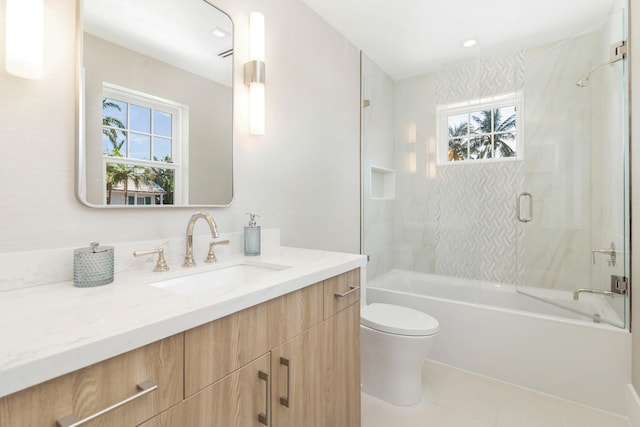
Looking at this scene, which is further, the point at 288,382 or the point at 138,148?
the point at 138,148

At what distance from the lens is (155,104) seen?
122cm

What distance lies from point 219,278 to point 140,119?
2.25 feet

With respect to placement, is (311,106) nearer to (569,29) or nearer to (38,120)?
(38,120)

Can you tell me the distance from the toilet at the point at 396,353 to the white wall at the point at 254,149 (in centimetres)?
67

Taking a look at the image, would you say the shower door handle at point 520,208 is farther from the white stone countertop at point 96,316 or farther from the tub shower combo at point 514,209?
the white stone countertop at point 96,316

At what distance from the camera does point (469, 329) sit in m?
2.14

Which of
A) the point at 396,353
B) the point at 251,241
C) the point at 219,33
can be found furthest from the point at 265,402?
the point at 219,33

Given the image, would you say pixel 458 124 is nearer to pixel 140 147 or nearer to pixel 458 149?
pixel 458 149

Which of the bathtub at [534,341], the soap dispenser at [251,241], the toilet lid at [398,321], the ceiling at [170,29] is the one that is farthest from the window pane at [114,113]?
the bathtub at [534,341]

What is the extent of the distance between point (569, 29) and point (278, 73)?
2.28 m

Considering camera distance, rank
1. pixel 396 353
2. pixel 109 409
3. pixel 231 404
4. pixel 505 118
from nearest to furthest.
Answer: pixel 109 409, pixel 231 404, pixel 396 353, pixel 505 118

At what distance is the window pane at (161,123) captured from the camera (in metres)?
1.22

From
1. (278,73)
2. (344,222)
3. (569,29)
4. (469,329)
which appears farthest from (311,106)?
(569,29)

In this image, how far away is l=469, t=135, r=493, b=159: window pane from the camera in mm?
2740
